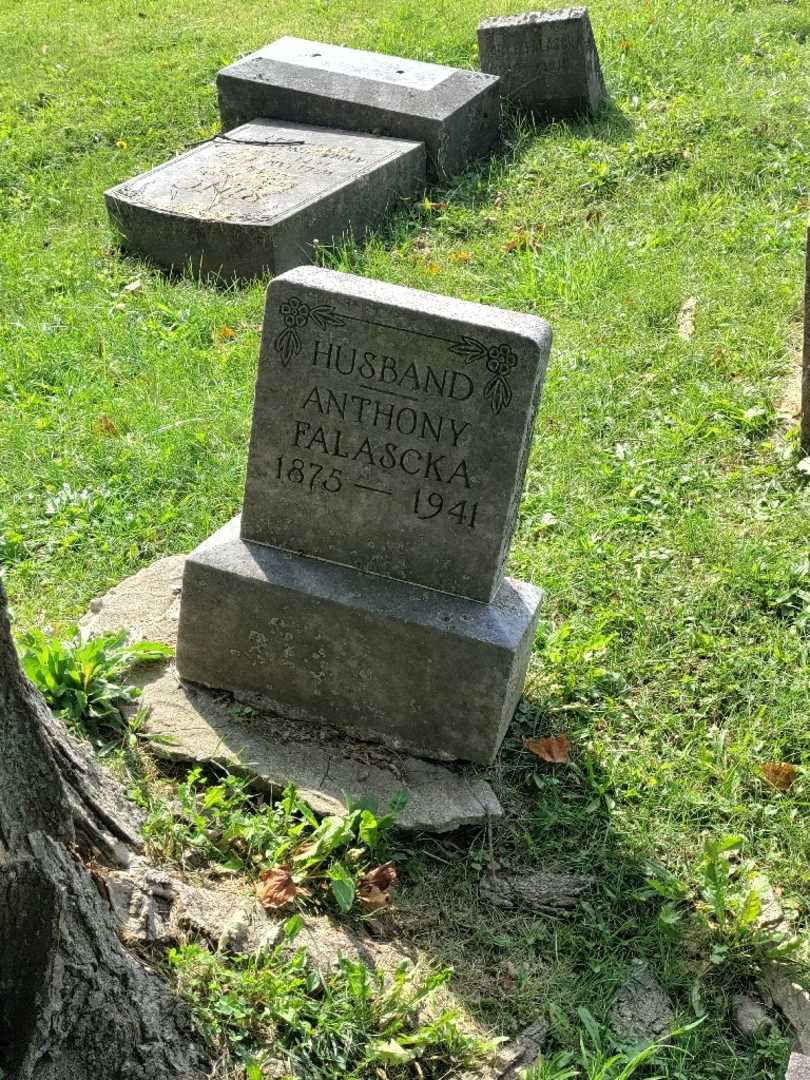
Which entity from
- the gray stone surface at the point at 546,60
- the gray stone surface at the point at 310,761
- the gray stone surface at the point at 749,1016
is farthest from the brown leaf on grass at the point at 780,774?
the gray stone surface at the point at 546,60

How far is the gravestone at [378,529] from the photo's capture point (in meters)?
→ 3.13

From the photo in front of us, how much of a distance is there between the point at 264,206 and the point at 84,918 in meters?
4.73

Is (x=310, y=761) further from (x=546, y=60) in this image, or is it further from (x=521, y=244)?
(x=546, y=60)

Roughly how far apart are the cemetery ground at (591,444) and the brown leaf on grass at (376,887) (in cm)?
7

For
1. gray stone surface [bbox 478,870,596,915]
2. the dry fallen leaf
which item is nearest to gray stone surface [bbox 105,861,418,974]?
gray stone surface [bbox 478,870,596,915]

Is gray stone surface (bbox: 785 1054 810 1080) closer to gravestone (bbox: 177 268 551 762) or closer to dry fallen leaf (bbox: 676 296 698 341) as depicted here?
gravestone (bbox: 177 268 551 762)

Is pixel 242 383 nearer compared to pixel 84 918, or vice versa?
pixel 84 918

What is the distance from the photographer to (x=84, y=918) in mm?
2393

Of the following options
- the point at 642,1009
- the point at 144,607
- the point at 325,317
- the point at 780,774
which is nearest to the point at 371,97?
the point at 144,607

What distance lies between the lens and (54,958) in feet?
7.66

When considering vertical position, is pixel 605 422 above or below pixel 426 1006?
above

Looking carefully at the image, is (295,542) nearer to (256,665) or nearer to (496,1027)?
(256,665)

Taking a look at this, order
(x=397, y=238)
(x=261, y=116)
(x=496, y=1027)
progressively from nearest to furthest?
(x=496, y=1027)
(x=397, y=238)
(x=261, y=116)

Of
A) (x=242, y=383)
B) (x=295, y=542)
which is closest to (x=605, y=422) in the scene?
(x=242, y=383)
